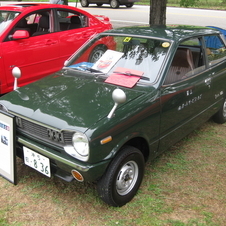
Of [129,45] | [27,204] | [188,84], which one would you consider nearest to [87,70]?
[129,45]

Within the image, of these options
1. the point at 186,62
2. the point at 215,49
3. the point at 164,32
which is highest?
the point at 164,32

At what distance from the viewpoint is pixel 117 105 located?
8.36 feet

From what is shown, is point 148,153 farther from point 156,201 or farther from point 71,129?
point 71,129

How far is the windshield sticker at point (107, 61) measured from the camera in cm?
340

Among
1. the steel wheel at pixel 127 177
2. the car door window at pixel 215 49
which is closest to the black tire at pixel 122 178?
the steel wheel at pixel 127 177

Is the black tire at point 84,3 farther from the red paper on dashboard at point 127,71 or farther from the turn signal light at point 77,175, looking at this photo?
the turn signal light at point 77,175

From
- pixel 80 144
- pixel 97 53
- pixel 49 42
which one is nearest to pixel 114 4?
pixel 49 42

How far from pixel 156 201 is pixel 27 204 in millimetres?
1287

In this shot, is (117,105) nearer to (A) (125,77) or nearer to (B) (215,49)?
(A) (125,77)

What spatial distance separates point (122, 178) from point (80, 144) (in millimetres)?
623

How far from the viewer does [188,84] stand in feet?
11.2

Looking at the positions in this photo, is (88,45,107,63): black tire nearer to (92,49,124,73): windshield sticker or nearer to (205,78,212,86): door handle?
(92,49,124,73): windshield sticker

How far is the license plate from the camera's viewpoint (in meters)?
2.66

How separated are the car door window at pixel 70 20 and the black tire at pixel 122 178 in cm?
380
